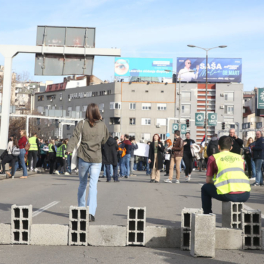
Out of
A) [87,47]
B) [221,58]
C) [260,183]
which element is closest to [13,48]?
[87,47]

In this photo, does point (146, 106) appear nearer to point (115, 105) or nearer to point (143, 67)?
point (115, 105)

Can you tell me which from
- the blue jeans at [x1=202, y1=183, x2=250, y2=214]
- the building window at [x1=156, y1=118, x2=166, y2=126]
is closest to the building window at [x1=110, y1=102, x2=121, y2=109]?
the building window at [x1=156, y1=118, x2=166, y2=126]

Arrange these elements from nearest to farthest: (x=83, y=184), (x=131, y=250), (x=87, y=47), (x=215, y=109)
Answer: (x=131, y=250), (x=83, y=184), (x=87, y=47), (x=215, y=109)

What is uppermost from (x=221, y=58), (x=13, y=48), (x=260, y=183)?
(x=221, y=58)

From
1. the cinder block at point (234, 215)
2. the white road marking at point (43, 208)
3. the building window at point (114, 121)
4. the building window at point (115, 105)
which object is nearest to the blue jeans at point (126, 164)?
the white road marking at point (43, 208)

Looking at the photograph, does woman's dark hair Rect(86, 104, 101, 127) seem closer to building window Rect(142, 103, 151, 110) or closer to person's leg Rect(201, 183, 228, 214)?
person's leg Rect(201, 183, 228, 214)

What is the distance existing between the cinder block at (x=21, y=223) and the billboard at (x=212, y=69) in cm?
8610

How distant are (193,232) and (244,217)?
80 cm

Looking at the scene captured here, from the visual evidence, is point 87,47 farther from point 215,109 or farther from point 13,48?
point 215,109

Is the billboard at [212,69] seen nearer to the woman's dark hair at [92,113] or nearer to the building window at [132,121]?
the building window at [132,121]

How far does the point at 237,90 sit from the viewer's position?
3824 inches

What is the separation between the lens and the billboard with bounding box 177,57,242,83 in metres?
91.8

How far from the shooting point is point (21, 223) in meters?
6.41

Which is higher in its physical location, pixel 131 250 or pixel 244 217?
pixel 244 217
